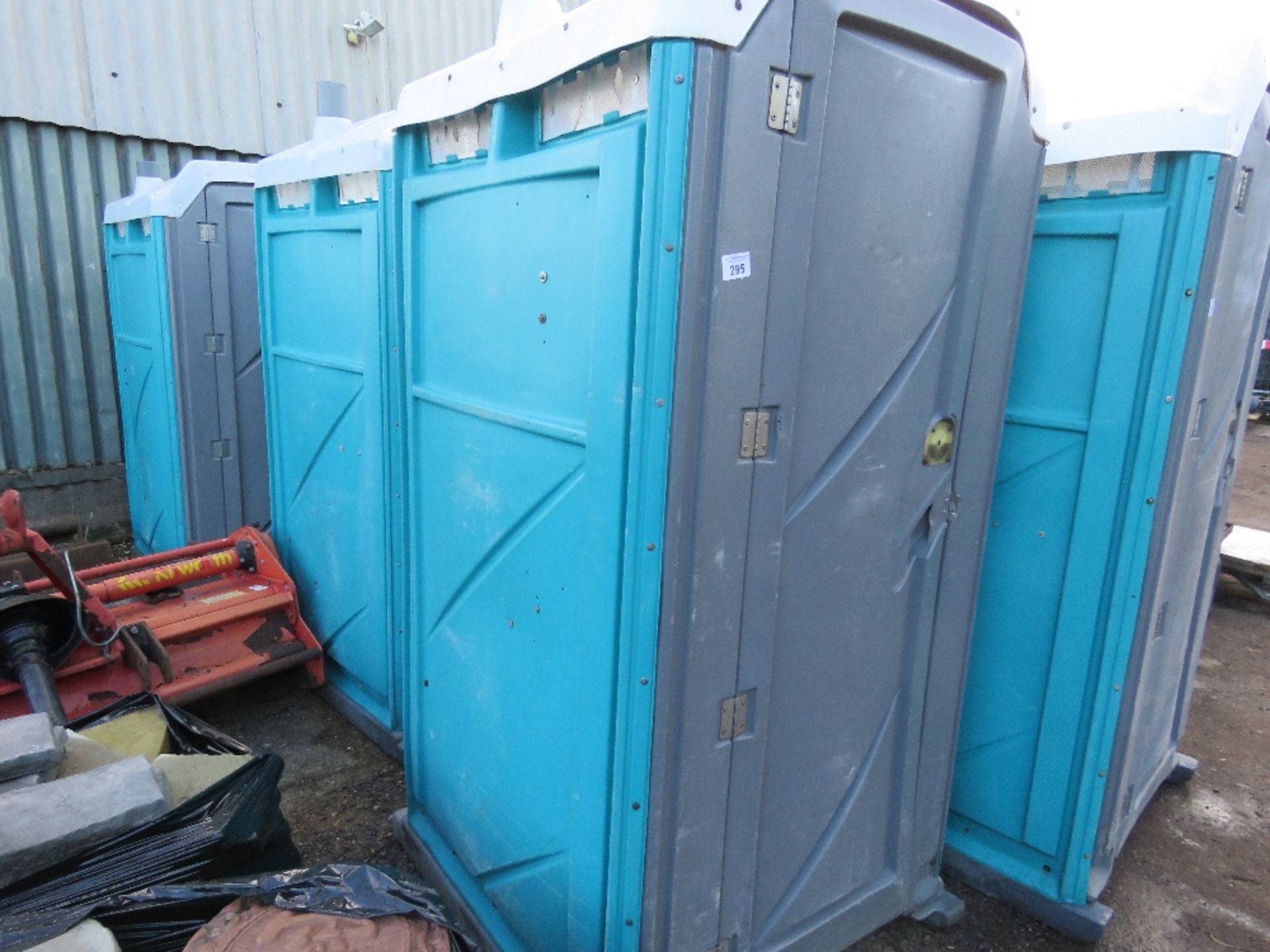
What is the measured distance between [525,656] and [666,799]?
19.1 inches

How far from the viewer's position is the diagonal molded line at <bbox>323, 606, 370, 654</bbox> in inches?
127

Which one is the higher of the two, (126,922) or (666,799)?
(666,799)

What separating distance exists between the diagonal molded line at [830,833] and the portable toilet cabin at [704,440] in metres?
0.01

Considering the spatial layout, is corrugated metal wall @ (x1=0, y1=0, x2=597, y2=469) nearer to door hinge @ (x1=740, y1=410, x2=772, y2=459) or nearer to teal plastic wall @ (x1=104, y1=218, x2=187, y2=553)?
teal plastic wall @ (x1=104, y1=218, x2=187, y2=553)

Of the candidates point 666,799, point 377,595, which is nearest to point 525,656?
point 666,799

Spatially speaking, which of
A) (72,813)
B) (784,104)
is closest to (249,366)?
(72,813)

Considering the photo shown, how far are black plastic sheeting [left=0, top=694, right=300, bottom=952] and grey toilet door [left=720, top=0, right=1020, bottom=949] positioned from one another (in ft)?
3.85

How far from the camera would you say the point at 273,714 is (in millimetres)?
3451

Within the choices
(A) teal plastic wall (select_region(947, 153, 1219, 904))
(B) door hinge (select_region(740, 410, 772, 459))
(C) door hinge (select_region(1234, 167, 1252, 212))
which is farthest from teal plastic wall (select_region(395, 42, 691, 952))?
(C) door hinge (select_region(1234, 167, 1252, 212))

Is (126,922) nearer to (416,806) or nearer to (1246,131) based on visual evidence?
(416,806)

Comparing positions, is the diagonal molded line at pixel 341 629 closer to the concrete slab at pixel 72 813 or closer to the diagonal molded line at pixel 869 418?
the concrete slab at pixel 72 813

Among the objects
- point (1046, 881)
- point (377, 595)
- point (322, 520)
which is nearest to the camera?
point (1046, 881)

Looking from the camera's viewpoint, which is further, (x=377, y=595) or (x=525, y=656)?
(x=377, y=595)

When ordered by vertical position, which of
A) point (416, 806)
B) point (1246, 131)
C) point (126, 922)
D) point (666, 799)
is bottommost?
point (416, 806)
